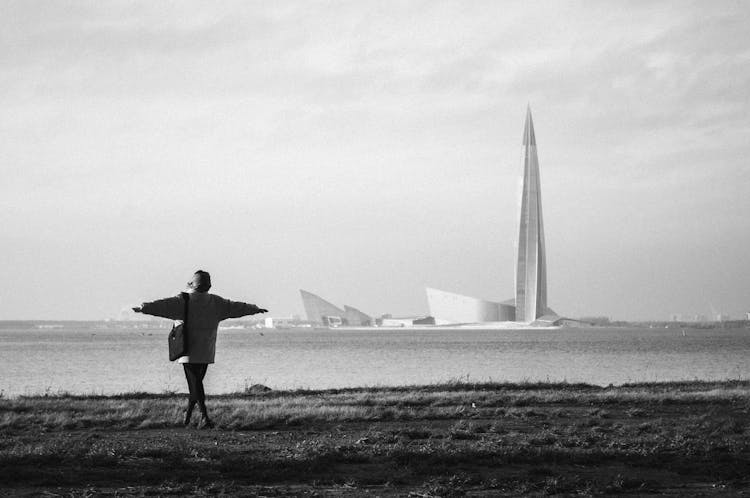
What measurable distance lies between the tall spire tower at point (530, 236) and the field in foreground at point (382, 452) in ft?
366

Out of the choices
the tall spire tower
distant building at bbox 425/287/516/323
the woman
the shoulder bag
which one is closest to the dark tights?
the woman

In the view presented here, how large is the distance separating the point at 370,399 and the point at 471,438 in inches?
241

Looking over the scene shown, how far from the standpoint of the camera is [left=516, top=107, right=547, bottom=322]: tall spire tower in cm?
12425

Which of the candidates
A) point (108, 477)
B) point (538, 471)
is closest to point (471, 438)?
point (538, 471)

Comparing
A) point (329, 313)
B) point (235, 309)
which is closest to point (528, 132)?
point (329, 313)

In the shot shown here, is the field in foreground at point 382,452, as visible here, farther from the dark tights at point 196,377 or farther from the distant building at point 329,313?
the distant building at point 329,313

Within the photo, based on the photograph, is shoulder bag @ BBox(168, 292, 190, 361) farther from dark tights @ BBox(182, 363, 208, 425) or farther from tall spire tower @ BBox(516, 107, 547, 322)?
tall spire tower @ BBox(516, 107, 547, 322)

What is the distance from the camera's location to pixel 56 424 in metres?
11.3

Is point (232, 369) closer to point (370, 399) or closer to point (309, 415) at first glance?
point (370, 399)

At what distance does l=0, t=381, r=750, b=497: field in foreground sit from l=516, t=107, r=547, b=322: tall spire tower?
366ft

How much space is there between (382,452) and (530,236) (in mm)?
117295

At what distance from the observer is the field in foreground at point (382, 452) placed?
22.7ft

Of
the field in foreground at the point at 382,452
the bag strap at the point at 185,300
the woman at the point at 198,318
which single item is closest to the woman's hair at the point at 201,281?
the woman at the point at 198,318

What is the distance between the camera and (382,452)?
844 centimetres
